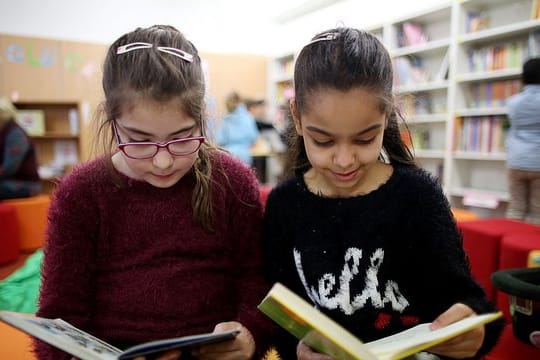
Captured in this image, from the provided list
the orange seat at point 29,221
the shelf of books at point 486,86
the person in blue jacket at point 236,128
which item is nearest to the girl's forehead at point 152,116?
the orange seat at point 29,221

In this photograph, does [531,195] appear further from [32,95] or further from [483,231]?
[32,95]

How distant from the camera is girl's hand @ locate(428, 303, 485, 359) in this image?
0.72 meters

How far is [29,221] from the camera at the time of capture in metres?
3.02

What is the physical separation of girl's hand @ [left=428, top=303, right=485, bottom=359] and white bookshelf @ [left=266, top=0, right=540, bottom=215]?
2.66 meters

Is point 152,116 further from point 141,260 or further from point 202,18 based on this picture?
point 202,18

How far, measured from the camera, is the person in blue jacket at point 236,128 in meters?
4.37

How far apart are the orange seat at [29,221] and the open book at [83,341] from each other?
2.61 meters

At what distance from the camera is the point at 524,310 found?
1208mm

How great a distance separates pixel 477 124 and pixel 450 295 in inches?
125

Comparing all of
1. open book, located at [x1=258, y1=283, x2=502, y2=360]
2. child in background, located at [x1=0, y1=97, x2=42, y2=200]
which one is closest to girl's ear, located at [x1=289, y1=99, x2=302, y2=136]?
open book, located at [x1=258, y1=283, x2=502, y2=360]

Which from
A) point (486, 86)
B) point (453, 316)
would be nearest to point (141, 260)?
point (453, 316)

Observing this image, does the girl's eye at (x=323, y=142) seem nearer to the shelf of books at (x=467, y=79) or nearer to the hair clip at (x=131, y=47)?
the hair clip at (x=131, y=47)

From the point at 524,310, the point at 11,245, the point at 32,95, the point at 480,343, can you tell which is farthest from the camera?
the point at 32,95

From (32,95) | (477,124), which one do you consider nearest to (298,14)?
(477,124)
